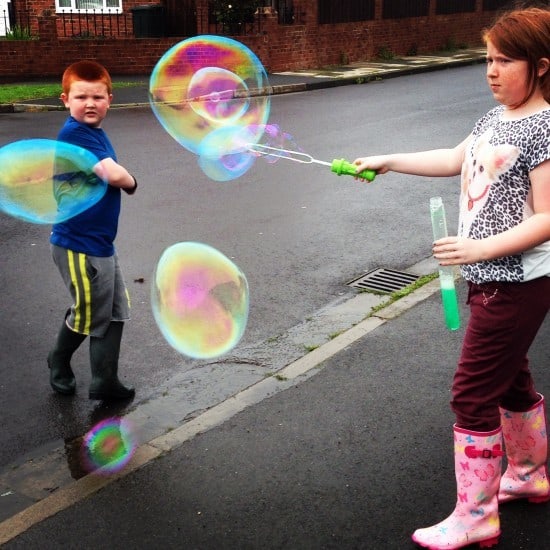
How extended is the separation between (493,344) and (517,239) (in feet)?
1.27

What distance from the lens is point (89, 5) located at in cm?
2248

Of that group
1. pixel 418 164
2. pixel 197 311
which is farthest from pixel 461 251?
pixel 197 311

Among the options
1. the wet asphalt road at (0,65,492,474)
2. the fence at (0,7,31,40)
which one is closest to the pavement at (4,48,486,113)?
the fence at (0,7,31,40)

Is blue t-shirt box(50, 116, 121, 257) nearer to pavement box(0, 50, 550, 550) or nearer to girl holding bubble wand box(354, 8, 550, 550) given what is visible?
pavement box(0, 50, 550, 550)

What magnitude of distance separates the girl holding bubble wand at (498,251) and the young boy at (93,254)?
5.27ft

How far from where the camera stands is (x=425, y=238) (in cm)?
745

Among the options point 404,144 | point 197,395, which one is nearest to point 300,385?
point 197,395

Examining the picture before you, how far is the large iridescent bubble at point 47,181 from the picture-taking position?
398cm

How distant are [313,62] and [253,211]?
1490 centimetres

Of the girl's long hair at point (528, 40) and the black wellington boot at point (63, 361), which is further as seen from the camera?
the black wellington boot at point (63, 361)

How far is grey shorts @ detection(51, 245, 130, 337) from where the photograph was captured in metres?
4.14

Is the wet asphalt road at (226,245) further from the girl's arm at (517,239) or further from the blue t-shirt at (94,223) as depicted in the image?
the girl's arm at (517,239)

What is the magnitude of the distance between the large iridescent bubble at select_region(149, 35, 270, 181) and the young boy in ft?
2.68

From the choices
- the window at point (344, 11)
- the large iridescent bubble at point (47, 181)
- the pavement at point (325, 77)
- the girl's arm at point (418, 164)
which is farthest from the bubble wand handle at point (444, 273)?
the window at point (344, 11)
